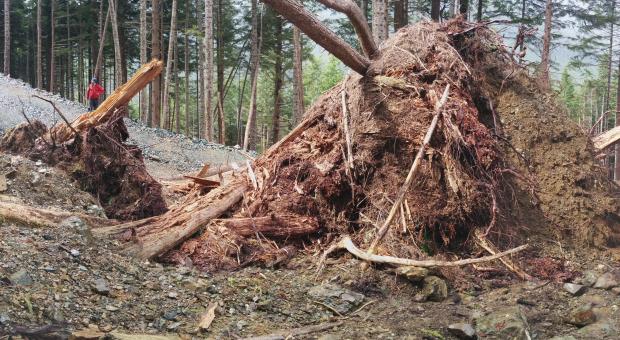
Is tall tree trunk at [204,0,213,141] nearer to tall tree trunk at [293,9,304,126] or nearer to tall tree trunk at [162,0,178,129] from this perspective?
tall tree trunk at [293,9,304,126]

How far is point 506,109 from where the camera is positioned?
7.26 m

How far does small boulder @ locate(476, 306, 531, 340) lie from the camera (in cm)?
430

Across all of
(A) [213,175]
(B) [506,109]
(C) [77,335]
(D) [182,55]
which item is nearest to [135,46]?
(D) [182,55]

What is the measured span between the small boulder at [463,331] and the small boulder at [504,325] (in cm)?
11

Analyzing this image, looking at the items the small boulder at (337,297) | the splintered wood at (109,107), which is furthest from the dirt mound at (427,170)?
the splintered wood at (109,107)

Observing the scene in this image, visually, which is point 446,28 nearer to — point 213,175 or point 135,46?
point 213,175

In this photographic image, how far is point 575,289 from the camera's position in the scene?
→ 524cm

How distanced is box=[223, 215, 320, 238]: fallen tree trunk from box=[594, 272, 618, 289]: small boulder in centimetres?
299

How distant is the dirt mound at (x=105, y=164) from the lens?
757cm

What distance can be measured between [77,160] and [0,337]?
493 centimetres

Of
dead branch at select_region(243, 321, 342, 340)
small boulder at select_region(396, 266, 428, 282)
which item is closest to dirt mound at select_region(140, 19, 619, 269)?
small boulder at select_region(396, 266, 428, 282)

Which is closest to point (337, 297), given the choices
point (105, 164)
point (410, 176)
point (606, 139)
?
point (410, 176)

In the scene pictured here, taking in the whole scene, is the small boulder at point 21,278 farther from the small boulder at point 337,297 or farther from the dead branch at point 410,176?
the dead branch at point 410,176

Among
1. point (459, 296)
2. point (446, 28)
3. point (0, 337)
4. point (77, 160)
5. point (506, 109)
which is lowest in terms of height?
point (459, 296)
